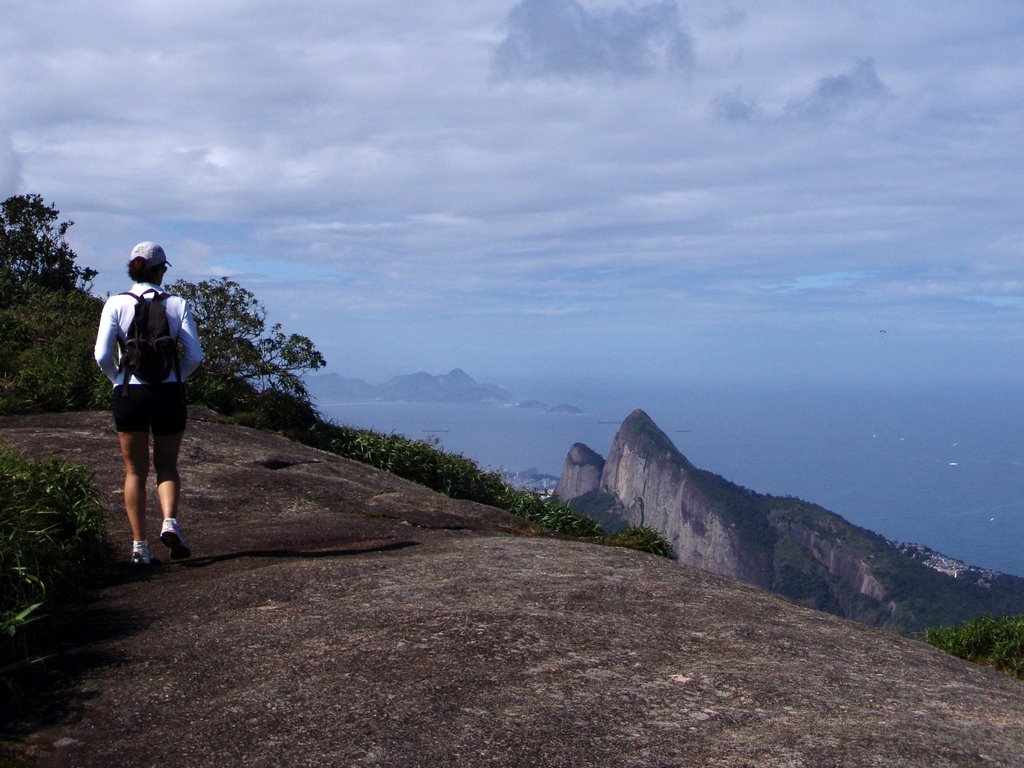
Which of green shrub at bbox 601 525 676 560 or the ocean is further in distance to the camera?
the ocean

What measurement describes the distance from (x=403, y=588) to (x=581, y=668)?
1400 millimetres

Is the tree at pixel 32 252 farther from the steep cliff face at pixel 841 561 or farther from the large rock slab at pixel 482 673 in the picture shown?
the steep cliff face at pixel 841 561

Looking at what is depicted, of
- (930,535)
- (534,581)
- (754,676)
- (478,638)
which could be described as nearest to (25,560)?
(478,638)

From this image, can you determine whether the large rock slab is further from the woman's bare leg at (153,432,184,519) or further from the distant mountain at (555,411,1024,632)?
the distant mountain at (555,411,1024,632)

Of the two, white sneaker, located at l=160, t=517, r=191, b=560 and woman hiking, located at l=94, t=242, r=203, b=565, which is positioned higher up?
woman hiking, located at l=94, t=242, r=203, b=565

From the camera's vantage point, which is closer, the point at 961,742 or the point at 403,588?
the point at 961,742

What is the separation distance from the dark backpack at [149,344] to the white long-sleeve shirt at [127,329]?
0.13ft

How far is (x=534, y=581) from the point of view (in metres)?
5.57

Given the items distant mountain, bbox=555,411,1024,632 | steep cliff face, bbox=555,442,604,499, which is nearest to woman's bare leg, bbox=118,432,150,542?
distant mountain, bbox=555,411,1024,632

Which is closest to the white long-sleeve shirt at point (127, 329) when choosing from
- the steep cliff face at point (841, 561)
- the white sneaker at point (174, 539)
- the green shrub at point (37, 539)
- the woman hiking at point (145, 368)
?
the woman hiking at point (145, 368)

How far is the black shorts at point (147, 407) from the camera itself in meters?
6.05

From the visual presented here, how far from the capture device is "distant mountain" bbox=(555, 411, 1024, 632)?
31359 millimetres

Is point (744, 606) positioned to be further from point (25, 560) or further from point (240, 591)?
point (25, 560)

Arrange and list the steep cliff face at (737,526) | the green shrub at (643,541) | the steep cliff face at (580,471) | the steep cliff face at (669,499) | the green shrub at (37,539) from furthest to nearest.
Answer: the steep cliff face at (580,471) < the steep cliff face at (669,499) < the steep cliff face at (737,526) < the green shrub at (643,541) < the green shrub at (37,539)
